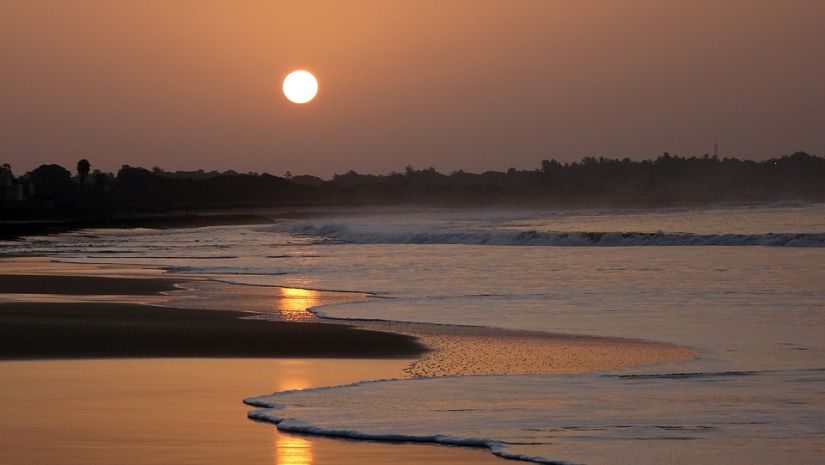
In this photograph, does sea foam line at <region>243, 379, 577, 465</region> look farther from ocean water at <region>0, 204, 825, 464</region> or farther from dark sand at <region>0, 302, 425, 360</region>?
dark sand at <region>0, 302, 425, 360</region>

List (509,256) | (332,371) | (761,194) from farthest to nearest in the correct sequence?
(761,194) < (509,256) < (332,371)

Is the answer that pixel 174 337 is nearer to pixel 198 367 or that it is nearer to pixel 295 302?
pixel 198 367

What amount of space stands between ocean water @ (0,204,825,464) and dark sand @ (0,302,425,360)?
6.12 ft

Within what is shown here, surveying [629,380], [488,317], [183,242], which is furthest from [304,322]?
[183,242]

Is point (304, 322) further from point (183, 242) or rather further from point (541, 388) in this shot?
point (183, 242)

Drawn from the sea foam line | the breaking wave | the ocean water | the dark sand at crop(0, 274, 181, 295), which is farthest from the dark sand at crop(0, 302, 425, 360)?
the breaking wave

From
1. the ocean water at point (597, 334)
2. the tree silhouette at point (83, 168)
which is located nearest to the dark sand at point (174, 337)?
the ocean water at point (597, 334)

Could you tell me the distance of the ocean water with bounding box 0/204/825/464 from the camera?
8.97m

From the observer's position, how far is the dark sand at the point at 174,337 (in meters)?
13.7

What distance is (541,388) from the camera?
10977 millimetres

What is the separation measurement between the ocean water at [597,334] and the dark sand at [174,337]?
187 cm

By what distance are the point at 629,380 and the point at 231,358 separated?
432 centimetres

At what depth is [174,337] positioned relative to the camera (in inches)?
596

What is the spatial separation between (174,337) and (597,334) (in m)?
5.16
